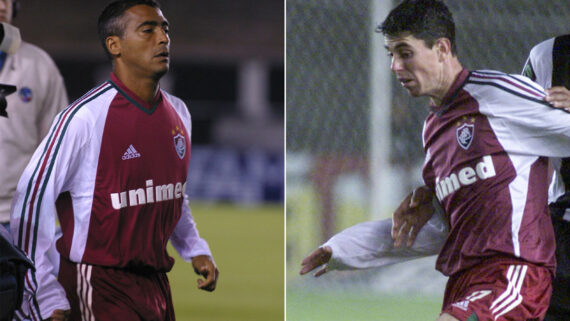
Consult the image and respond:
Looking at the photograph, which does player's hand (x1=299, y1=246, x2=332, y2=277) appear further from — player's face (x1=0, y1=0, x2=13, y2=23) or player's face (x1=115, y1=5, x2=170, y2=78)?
player's face (x1=0, y1=0, x2=13, y2=23)

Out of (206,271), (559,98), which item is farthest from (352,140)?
(559,98)

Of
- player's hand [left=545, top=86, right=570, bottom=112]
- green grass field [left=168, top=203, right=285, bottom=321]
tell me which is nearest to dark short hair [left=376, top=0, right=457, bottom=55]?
player's hand [left=545, top=86, right=570, bottom=112]

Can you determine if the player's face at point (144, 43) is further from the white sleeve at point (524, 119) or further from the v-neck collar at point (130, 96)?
the white sleeve at point (524, 119)

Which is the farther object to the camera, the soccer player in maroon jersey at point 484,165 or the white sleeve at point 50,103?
the white sleeve at point 50,103

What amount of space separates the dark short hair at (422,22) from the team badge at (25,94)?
6.11 ft

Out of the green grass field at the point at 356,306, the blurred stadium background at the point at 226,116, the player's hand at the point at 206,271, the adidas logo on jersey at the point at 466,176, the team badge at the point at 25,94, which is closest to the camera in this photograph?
the adidas logo on jersey at the point at 466,176

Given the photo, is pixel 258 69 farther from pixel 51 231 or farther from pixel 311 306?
pixel 51 231

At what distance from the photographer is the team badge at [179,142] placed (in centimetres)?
332

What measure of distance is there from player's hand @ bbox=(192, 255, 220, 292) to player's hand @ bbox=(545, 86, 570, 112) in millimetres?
1378

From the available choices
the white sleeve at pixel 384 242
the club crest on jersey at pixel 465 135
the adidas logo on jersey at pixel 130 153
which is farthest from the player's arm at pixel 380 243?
the adidas logo on jersey at pixel 130 153

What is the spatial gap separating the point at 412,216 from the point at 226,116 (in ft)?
47.4

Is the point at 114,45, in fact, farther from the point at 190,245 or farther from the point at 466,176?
the point at 466,176

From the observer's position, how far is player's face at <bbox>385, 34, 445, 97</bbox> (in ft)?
10.2

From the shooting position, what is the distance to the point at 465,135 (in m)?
3.09
